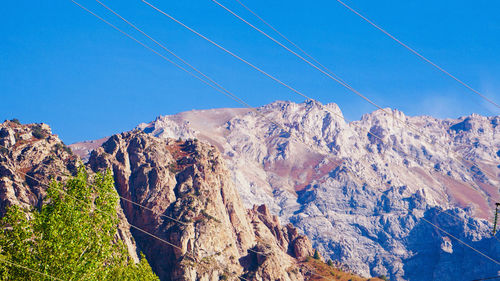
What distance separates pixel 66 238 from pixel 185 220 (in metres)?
127

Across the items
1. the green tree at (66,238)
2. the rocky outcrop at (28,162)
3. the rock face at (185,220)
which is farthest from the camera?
the rock face at (185,220)

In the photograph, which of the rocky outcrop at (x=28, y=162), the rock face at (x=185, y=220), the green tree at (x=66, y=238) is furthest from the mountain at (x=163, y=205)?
the green tree at (x=66, y=238)

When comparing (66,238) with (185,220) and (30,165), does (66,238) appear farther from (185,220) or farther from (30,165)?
(185,220)

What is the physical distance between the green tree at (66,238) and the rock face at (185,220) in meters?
107

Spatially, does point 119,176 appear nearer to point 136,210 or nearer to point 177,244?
point 136,210

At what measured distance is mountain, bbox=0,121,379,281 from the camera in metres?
156

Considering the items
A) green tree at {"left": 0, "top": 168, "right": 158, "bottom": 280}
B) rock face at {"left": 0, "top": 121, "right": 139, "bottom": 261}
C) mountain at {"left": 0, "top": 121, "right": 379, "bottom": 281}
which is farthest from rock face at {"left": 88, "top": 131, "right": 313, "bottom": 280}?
green tree at {"left": 0, "top": 168, "right": 158, "bottom": 280}

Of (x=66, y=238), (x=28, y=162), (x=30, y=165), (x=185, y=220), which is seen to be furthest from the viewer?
(x=185, y=220)

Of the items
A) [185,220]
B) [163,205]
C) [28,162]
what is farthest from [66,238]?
[163,205]

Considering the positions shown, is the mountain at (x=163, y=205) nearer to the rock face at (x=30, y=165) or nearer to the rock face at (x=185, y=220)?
the rock face at (x=185, y=220)

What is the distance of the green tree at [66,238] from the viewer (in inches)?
1702

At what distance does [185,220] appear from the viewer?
562ft

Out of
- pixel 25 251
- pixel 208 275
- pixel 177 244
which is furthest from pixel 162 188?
pixel 25 251

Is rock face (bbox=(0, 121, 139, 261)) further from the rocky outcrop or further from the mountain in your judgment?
the mountain
